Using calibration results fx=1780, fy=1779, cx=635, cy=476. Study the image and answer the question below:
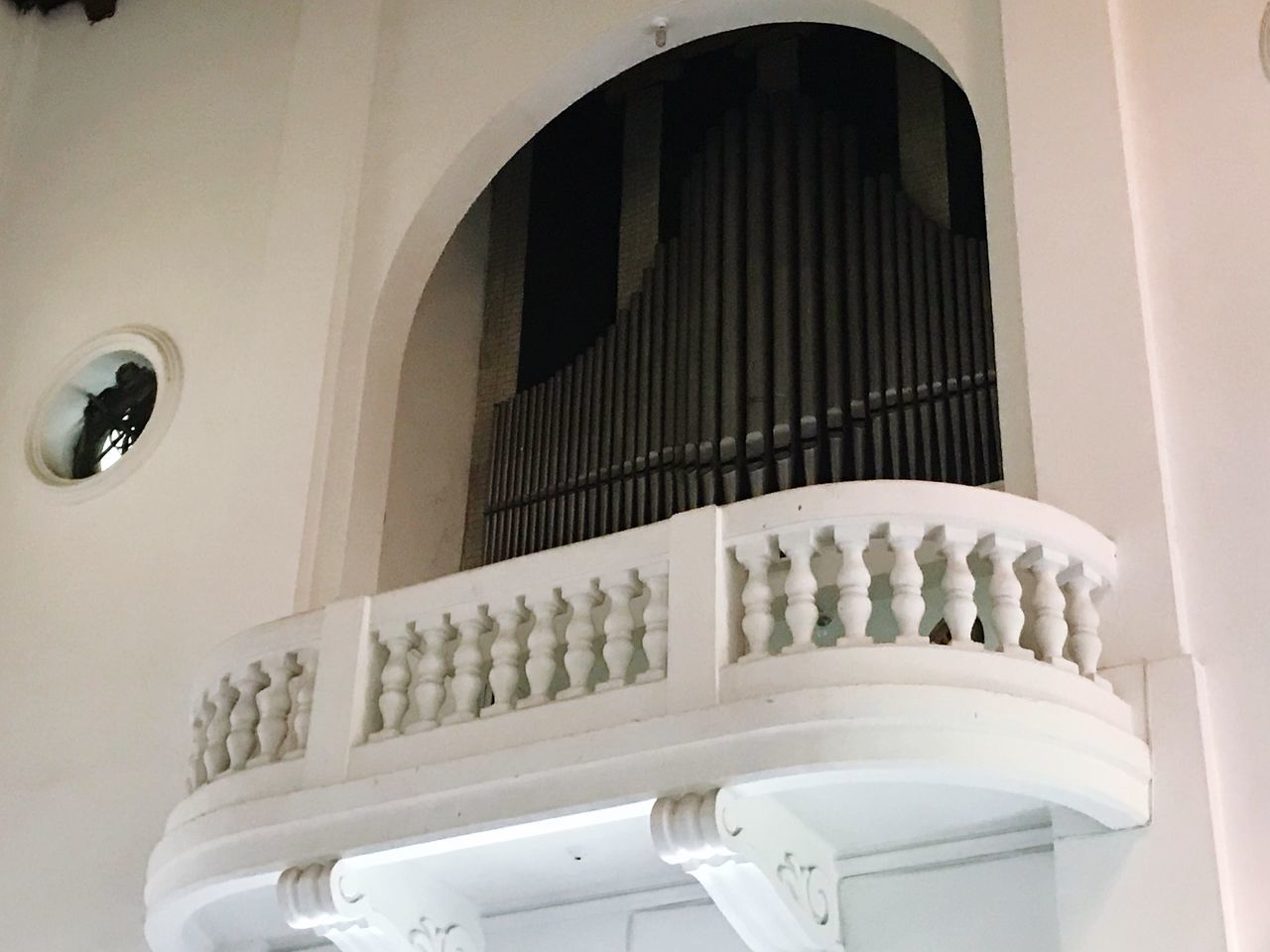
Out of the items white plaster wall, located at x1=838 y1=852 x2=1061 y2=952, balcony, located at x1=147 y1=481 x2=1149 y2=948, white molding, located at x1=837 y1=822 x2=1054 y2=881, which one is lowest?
white plaster wall, located at x1=838 y1=852 x2=1061 y2=952

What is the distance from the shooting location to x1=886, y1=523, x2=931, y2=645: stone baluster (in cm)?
532

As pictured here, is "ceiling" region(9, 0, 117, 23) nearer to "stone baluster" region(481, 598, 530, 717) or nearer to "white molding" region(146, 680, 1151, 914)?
"stone baluster" region(481, 598, 530, 717)

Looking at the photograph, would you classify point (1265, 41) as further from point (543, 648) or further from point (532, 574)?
Answer: point (543, 648)

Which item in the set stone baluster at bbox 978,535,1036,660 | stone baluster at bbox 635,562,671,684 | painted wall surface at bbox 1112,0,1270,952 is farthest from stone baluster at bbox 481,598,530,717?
painted wall surface at bbox 1112,0,1270,952

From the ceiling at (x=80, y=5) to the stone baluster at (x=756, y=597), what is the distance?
635cm

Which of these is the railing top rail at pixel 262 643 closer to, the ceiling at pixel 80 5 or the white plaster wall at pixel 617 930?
the white plaster wall at pixel 617 930

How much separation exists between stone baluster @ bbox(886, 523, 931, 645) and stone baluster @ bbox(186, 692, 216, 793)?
8.94 ft

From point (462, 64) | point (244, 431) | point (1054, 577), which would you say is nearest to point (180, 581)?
point (244, 431)

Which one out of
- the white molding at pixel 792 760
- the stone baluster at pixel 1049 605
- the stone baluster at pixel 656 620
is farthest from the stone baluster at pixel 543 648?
the stone baluster at pixel 1049 605

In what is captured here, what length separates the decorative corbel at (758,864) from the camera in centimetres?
527

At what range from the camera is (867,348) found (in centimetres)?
738

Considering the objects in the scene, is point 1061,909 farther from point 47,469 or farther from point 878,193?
point 47,469

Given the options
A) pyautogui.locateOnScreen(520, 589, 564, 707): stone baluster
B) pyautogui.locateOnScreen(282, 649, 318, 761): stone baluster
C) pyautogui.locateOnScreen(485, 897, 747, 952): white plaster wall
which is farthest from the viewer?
pyautogui.locateOnScreen(282, 649, 318, 761): stone baluster

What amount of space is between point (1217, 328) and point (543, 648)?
8.33 feet
